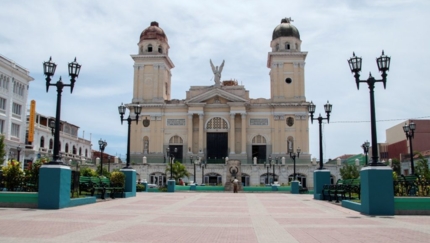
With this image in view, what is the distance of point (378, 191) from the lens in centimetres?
1554

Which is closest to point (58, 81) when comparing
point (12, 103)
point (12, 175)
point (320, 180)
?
point (12, 175)

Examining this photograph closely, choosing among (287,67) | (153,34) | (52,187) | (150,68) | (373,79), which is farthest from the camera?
(153,34)

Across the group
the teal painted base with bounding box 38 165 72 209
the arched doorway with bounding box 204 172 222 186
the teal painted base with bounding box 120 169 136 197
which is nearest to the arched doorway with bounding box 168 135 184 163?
the arched doorway with bounding box 204 172 222 186

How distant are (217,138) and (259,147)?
22.2 ft

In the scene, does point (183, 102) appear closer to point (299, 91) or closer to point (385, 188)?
point (299, 91)

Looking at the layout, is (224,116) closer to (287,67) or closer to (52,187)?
(287,67)

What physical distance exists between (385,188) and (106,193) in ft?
47.5

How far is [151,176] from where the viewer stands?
64.0 metres

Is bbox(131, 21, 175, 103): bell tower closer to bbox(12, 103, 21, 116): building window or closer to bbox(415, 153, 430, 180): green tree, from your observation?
bbox(12, 103, 21, 116): building window

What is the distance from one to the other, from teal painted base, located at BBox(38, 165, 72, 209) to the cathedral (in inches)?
1974

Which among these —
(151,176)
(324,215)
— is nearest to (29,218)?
(324,215)

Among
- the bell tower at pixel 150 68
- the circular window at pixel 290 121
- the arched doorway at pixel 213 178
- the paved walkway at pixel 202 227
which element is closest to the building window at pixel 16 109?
the bell tower at pixel 150 68

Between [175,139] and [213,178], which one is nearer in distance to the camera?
[213,178]

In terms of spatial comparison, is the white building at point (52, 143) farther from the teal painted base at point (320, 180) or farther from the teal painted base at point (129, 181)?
the teal painted base at point (320, 180)
